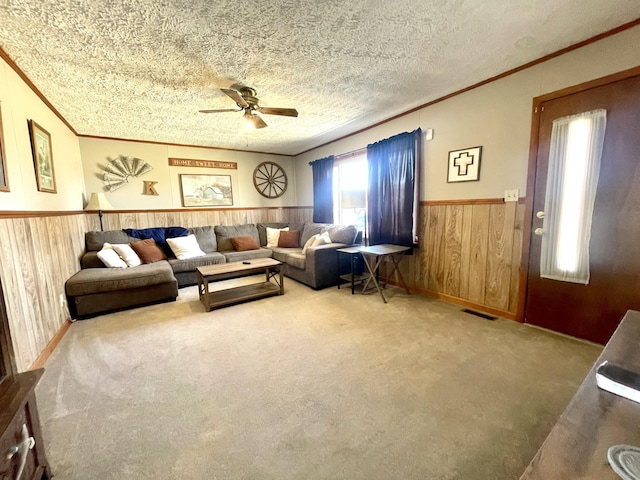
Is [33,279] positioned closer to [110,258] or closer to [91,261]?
[110,258]

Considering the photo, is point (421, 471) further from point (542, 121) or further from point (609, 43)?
point (609, 43)

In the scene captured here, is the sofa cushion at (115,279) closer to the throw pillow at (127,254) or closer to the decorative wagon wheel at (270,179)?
the throw pillow at (127,254)

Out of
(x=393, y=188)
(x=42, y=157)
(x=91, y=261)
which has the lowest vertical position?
(x=91, y=261)

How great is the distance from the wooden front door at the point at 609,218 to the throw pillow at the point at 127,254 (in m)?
4.64

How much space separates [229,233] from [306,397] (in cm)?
375

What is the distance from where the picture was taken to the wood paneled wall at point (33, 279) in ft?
5.86

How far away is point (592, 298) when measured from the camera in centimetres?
212

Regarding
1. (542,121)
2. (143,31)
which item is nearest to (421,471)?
(542,121)

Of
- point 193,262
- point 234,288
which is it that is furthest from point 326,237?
point 193,262

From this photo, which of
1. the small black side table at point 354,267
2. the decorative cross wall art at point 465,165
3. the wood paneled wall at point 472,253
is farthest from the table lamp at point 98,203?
the decorative cross wall art at point 465,165

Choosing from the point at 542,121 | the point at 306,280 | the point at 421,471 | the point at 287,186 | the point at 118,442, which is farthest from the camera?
the point at 287,186

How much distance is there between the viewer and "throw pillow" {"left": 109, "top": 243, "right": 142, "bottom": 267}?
3.57 metres

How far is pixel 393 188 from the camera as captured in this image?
11.6 ft

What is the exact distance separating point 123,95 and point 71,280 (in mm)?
1992
